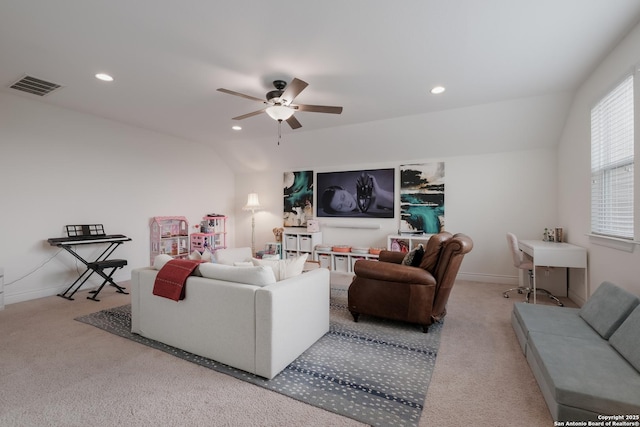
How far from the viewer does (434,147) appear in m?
4.80

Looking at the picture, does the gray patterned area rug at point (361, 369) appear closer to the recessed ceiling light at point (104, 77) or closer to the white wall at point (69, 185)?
the white wall at point (69, 185)

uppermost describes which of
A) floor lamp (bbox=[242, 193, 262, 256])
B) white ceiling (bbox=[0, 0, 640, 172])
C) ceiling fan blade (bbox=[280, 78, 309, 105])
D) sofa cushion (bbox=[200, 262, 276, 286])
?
white ceiling (bbox=[0, 0, 640, 172])

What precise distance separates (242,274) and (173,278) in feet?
2.14

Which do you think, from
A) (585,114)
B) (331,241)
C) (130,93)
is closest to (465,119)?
(585,114)

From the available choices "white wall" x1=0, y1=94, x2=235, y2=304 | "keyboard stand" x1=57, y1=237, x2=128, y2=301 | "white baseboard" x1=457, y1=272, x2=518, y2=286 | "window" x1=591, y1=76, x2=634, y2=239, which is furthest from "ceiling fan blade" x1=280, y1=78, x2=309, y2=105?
"white baseboard" x1=457, y1=272, x2=518, y2=286

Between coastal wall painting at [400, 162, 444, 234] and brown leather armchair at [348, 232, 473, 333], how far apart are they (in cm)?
211

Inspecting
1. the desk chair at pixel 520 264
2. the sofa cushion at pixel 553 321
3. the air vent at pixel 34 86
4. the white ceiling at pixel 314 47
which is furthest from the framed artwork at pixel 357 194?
the air vent at pixel 34 86

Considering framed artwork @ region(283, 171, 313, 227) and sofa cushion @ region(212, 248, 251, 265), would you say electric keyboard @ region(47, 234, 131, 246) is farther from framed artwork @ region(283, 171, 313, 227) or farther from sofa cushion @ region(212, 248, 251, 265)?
framed artwork @ region(283, 171, 313, 227)

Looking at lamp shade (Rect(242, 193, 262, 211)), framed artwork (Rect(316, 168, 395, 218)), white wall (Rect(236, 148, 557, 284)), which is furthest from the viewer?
lamp shade (Rect(242, 193, 262, 211))

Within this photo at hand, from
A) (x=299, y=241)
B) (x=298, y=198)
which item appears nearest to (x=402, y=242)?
(x=299, y=241)

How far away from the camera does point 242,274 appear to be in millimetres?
2166

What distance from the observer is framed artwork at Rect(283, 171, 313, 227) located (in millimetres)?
6070

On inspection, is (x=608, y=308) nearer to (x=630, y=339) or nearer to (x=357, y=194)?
(x=630, y=339)

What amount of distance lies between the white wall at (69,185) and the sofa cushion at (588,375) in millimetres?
5468
